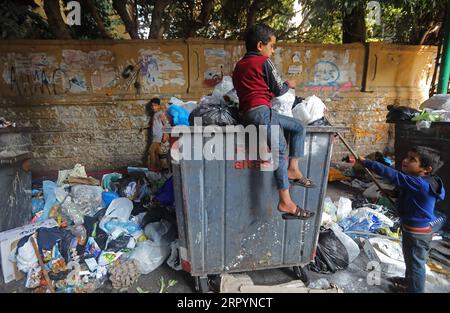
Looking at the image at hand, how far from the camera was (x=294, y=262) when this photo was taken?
2.50m

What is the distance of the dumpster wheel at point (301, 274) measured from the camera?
2542 millimetres

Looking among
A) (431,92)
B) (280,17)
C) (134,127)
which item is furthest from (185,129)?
(280,17)

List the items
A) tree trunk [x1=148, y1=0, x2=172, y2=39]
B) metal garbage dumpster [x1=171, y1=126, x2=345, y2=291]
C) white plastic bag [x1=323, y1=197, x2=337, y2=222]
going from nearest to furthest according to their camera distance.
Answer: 1. metal garbage dumpster [x1=171, y1=126, x2=345, y2=291]
2. white plastic bag [x1=323, y1=197, x2=337, y2=222]
3. tree trunk [x1=148, y1=0, x2=172, y2=39]

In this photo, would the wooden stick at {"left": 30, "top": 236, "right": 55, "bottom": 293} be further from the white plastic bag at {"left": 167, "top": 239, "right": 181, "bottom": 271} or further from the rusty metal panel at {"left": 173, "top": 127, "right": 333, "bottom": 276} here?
the rusty metal panel at {"left": 173, "top": 127, "right": 333, "bottom": 276}

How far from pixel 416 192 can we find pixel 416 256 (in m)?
0.53

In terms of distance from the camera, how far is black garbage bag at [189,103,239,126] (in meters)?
2.08

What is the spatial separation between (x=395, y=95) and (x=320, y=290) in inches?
211

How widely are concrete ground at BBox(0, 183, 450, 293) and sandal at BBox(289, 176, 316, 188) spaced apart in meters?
0.96

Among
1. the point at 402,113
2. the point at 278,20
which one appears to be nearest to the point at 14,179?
the point at 402,113

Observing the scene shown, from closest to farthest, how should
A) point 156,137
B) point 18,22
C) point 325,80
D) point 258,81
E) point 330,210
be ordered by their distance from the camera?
point 258,81 → point 330,210 → point 18,22 → point 156,137 → point 325,80

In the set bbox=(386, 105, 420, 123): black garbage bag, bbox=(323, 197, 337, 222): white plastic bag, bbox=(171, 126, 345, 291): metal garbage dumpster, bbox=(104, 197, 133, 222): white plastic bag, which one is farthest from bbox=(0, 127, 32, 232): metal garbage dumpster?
bbox=(386, 105, 420, 123): black garbage bag

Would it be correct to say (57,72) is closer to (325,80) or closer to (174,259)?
(174,259)

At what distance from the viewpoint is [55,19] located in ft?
17.0

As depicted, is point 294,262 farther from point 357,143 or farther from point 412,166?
point 357,143
